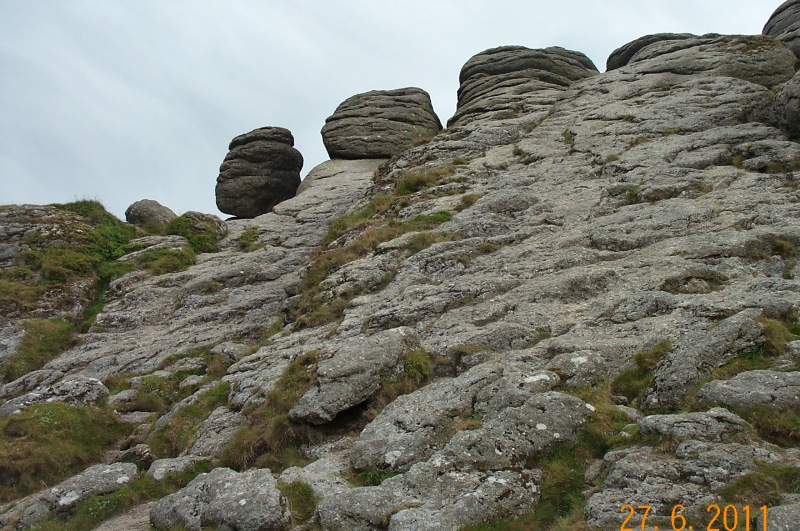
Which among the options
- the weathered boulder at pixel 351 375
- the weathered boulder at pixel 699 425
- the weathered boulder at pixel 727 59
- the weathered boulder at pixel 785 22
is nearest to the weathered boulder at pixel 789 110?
the weathered boulder at pixel 727 59

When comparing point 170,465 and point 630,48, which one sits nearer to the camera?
point 170,465

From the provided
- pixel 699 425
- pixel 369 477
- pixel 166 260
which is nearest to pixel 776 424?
pixel 699 425

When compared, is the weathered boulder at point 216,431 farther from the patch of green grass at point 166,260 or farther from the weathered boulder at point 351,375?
the patch of green grass at point 166,260

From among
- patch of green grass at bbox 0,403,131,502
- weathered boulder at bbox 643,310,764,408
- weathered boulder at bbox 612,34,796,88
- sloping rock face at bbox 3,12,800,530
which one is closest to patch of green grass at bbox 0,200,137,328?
sloping rock face at bbox 3,12,800,530

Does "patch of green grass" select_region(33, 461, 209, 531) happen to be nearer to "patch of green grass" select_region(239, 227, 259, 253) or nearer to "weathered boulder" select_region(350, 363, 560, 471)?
"weathered boulder" select_region(350, 363, 560, 471)

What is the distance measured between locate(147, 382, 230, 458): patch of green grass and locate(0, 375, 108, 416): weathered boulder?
4.46m

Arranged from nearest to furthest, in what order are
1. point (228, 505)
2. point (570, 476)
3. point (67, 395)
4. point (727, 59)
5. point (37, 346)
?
point (570, 476)
point (228, 505)
point (67, 395)
point (37, 346)
point (727, 59)

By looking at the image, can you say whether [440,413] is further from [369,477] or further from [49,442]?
[49,442]

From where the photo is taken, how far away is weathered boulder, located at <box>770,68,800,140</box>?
28.6m

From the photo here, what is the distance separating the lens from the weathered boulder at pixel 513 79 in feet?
157

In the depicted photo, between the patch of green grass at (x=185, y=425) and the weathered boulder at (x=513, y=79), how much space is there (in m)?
30.1

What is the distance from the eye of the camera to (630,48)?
60.7 metres

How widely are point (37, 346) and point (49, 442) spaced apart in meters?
11.3

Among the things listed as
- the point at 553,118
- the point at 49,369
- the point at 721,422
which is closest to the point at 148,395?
the point at 49,369
